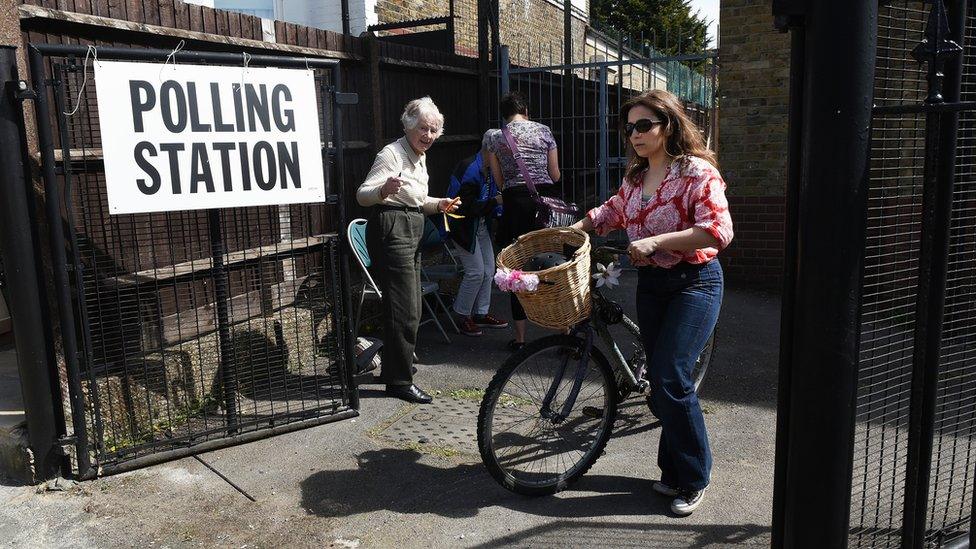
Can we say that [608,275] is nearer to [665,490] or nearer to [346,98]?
[665,490]

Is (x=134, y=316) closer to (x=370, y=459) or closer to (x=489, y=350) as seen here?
(x=370, y=459)

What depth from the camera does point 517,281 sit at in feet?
11.1

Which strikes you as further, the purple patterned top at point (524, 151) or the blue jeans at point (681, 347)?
the purple patterned top at point (524, 151)

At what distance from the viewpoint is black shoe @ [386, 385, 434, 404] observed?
5.25 metres

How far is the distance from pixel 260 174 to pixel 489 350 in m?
Answer: 2.66

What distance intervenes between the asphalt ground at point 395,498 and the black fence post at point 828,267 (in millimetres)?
1146

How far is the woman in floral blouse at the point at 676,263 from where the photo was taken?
3.44 m

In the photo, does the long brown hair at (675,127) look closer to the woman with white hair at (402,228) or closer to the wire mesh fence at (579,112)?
the woman with white hair at (402,228)

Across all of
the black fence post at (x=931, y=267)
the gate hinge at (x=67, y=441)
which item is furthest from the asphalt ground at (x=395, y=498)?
the black fence post at (x=931, y=267)

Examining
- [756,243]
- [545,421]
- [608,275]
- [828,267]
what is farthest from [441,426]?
[756,243]

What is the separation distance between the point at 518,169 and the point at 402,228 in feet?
4.63

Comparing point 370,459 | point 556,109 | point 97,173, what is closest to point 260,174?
point 97,173

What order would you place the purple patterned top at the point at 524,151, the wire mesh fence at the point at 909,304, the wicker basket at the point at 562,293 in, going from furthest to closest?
the purple patterned top at the point at 524,151 → the wicker basket at the point at 562,293 → the wire mesh fence at the point at 909,304

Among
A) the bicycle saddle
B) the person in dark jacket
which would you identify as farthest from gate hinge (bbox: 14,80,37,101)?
the person in dark jacket
